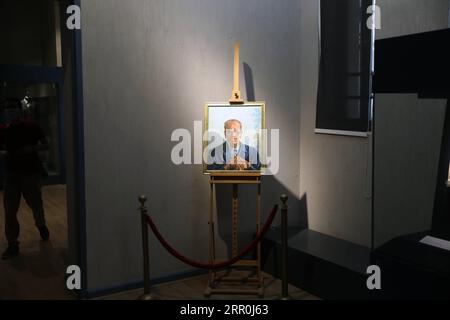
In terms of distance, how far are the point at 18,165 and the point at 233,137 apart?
8.14ft

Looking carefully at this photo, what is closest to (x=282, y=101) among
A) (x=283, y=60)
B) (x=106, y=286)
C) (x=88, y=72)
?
(x=283, y=60)

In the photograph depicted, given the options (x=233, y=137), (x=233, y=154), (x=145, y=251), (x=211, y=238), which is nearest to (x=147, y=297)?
(x=145, y=251)

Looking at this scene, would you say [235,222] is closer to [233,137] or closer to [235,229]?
[235,229]

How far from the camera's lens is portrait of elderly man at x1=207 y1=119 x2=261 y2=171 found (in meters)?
4.58

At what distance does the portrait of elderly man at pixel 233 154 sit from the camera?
458 cm

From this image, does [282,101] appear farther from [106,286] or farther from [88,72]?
[106,286]

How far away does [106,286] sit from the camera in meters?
4.43

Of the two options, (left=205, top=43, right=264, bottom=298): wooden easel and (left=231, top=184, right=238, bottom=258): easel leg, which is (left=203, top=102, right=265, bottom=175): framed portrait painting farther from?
(left=231, top=184, right=238, bottom=258): easel leg

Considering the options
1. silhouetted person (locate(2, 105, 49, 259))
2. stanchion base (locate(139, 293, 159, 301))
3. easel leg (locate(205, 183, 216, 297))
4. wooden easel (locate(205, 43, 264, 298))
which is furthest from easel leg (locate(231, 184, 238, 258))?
silhouetted person (locate(2, 105, 49, 259))

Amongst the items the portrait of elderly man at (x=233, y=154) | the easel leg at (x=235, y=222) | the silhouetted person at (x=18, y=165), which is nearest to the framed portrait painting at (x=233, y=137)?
the portrait of elderly man at (x=233, y=154)

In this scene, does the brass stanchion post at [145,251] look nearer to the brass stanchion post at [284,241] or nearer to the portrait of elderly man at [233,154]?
the portrait of elderly man at [233,154]

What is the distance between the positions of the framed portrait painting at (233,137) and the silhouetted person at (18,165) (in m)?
2.09

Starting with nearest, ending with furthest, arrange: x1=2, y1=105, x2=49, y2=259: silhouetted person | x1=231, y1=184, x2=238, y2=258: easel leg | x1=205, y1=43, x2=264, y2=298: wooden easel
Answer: x1=205, y1=43, x2=264, y2=298: wooden easel < x1=231, y1=184, x2=238, y2=258: easel leg < x1=2, y1=105, x2=49, y2=259: silhouetted person

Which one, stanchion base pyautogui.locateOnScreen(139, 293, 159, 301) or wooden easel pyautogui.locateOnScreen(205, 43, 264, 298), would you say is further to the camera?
wooden easel pyautogui.locateOnScreen(205, 43, 264, 298)
